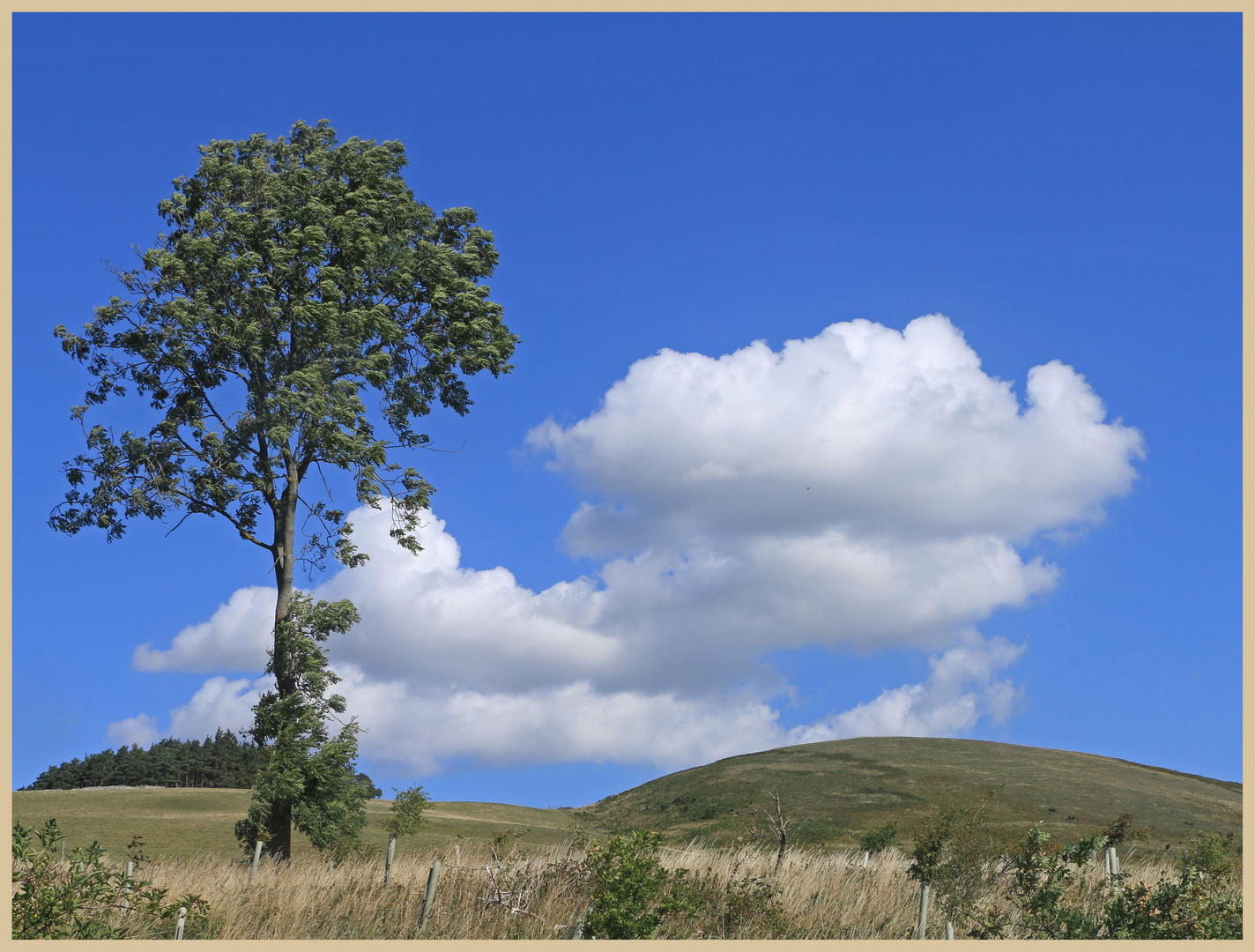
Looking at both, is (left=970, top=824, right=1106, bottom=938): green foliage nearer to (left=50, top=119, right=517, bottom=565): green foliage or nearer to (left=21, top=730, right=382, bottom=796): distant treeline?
(left=50, top=119, right=517, bottom=565): green foliage

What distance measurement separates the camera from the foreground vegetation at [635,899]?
11656mm

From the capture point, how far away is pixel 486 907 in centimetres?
1426

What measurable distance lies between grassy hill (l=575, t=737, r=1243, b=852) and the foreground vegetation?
129 ft

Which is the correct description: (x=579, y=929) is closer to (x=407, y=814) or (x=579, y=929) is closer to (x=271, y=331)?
(x=271, y=331)

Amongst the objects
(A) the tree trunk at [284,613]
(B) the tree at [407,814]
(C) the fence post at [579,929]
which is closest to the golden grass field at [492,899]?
(C) the fence post at [579,929]

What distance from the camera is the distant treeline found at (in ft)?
376

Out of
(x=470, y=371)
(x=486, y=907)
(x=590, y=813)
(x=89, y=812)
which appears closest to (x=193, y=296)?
(x=470, y=371)

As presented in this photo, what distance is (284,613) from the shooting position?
2220 centimetres

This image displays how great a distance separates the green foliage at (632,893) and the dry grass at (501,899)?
0.72 meters

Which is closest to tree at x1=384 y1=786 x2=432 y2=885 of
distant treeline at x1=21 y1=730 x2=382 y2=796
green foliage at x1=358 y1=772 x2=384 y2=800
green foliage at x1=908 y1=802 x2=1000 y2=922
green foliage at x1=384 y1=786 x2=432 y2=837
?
green foliage at x1=384 y1=786 x2=432 y2=837

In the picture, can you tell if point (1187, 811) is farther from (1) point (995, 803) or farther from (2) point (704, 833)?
(2) point (704, 833)

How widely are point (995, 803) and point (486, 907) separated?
6281cm

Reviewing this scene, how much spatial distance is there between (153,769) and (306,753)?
11597 cm

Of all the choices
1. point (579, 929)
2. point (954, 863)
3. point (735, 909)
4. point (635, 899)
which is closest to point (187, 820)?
point (954, 863)
